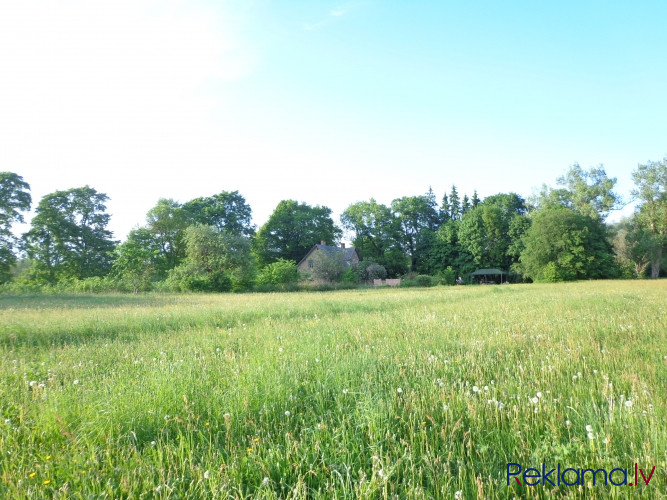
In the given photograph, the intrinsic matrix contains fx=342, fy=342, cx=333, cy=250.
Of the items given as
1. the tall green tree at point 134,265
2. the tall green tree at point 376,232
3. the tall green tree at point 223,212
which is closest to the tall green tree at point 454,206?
the tall green tree at point 376,232

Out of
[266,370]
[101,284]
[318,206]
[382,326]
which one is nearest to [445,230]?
[318,206]

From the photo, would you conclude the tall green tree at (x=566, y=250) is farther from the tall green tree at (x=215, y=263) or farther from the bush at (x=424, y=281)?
the tall green tree at (x=215, y=263)

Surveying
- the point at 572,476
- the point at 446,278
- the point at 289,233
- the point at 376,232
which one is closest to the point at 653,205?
the point at 446,278

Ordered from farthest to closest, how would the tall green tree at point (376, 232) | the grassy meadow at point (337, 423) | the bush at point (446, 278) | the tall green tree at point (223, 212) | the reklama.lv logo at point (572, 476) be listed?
the tall green tree at point (376, 232), the tall green tree at point (223, 212), the bush at point (446, 278), the grassy meadow at point (337, 423), the reklama.lv logo at point (572, 476)

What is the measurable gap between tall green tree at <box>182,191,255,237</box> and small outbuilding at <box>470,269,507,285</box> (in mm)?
45894

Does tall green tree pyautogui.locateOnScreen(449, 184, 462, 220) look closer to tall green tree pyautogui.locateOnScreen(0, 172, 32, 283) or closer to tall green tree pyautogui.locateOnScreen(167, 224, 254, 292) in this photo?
tall green tree pyautogui.locateOnScreen(167, 224, 254, 292)

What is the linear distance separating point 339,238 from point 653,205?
196 ft

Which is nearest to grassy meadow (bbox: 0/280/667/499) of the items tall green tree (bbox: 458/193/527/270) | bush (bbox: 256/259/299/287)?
bush (bbox: 256/259/299/287)

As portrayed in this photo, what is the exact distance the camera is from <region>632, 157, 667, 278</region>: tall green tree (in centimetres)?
5953

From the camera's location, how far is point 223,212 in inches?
2653

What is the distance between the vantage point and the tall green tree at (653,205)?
195 feet

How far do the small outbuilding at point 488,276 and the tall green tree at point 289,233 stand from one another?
1232 inches

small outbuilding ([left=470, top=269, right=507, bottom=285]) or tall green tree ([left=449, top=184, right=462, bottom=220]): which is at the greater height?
tall green tree ([left=449, top=184, right=462, bottom=220])

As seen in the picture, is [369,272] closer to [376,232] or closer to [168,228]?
[376,232]
